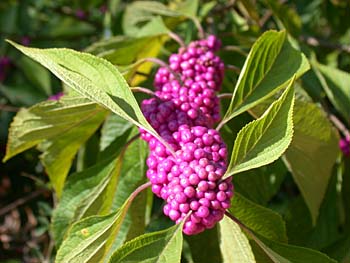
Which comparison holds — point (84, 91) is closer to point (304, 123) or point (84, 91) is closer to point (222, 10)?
point (304, 123)

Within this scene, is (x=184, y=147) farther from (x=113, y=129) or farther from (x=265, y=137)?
(x=113, y=129)

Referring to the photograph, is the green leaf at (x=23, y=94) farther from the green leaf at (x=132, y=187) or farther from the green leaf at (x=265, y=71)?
the green leaf at (x=265, y=71)

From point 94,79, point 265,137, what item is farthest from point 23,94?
Answer: point 265,137

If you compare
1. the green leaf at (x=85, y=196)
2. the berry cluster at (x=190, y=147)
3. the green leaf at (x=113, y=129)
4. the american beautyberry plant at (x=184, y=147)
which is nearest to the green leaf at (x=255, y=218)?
the american beautyberry plant at (x=184, y=147)

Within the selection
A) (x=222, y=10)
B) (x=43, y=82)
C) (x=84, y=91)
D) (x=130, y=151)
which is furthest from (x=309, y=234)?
(x=43, y=82)

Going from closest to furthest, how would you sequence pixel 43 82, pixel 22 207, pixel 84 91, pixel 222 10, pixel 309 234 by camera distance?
pixel 84 91
pixel 309 234
pixel 222 10
pixel 43 82
pixel 22 207
